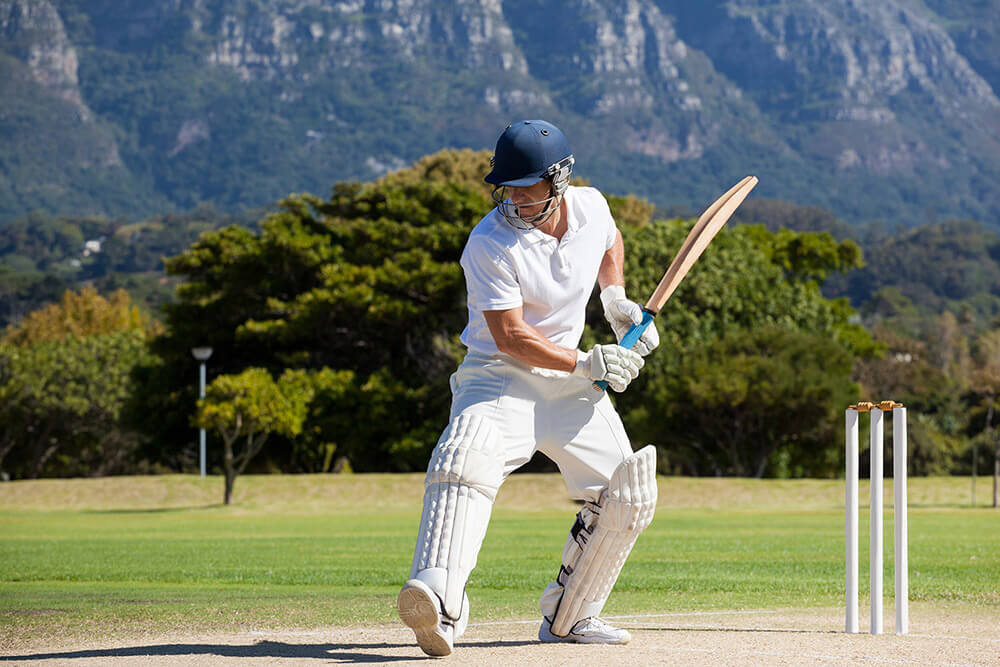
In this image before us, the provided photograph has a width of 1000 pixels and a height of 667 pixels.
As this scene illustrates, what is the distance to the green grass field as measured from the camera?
28.6ft

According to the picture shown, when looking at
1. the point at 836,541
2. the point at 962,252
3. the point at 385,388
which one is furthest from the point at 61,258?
the point at 836,541

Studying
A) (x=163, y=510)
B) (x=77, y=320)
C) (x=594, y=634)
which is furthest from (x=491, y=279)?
(x=77, y=320)

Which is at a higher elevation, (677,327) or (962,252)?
(962,252)

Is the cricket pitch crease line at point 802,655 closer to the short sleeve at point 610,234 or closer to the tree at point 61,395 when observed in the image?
the short sleeve at point 610,234

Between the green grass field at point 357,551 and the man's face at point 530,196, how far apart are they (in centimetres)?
290

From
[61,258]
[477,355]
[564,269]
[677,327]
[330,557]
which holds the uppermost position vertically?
[61,258]

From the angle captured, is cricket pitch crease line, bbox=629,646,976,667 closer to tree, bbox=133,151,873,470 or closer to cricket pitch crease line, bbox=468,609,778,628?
cricket pitch crease line, bbox=468,609,778,628

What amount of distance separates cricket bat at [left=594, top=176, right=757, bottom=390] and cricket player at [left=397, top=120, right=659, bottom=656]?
0.09 meters

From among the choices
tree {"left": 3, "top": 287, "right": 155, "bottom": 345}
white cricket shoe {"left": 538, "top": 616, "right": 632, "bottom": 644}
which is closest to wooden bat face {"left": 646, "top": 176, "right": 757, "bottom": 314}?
white cricket shoe {"left": 538, "top": 616, "right": 632, "bottom": 644}

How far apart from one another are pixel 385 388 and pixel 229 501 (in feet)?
25.5

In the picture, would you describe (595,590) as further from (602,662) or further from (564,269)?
(564,269)

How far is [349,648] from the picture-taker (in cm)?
661

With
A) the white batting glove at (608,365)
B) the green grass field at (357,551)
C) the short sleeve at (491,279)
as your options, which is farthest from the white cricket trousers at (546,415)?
the green grass field at (357,551)

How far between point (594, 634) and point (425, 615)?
1.19m
